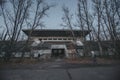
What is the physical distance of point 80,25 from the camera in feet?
92.7

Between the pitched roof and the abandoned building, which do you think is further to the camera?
the pitched roof

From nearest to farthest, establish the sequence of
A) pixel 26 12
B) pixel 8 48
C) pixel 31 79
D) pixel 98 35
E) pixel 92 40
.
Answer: pixel 31 79
pixel 8 48
pixel 26 12
pixel 98 35
pixel 92 40

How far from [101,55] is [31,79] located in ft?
69.0

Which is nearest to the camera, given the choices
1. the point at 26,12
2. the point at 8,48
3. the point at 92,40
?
the point at 8,48

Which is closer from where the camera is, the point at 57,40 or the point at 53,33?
the point at 57,40

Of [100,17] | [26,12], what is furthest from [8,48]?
[100,17]

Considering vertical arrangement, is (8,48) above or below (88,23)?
below

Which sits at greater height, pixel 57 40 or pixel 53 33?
pixel 53 33

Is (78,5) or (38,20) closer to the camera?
(38,20)

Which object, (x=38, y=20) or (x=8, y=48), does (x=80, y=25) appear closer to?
(x=38, y=20)

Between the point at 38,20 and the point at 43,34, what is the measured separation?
32.0 feet

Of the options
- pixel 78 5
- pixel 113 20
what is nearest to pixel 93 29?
pixel 113 20

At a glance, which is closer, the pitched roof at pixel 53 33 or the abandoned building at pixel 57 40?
the abandoned building at pixel 57 40

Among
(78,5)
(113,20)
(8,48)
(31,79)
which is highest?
(78,5)
